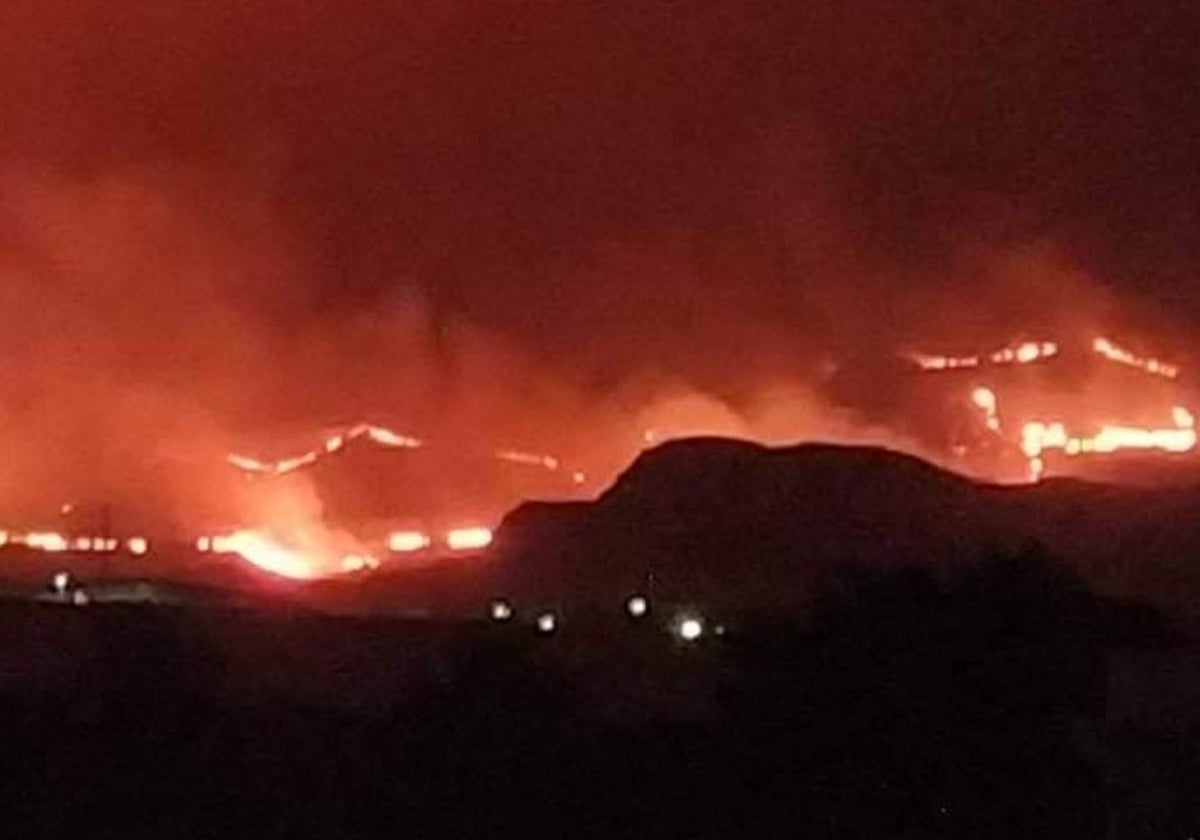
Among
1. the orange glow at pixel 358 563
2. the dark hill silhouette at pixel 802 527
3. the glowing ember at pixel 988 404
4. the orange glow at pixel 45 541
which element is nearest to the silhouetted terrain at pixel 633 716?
the dark hill silhouette at pixel 802 527

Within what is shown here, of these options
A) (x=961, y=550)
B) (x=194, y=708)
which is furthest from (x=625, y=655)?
(x=961, y=550)

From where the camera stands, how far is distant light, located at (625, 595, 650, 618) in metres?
9.96

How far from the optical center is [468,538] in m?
15.0

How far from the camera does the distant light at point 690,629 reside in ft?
30.7

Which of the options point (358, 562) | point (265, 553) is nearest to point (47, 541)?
point (265, 553)

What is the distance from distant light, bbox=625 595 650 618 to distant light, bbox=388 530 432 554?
460 cm

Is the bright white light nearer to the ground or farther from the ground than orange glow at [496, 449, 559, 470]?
nearer to the ground

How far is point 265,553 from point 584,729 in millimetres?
7102

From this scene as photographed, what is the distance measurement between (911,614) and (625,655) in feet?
3.19

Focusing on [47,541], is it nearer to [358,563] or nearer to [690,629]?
[358,563]

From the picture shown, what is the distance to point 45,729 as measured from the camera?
8094 millimetres

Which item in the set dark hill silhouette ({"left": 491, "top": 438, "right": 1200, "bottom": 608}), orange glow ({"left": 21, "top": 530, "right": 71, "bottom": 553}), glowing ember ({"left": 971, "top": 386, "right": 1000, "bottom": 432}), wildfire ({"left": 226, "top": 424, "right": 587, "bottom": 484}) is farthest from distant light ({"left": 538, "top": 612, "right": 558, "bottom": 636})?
wildfire ({"left": 226, "top": 424, "right": 587, "bottom": 484})

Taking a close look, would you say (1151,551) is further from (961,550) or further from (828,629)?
(828,629)

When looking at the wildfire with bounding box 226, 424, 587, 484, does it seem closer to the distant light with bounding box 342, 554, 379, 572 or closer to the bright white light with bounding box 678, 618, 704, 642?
Answer: the distant light with bounding box 342, 554, 379, 572
